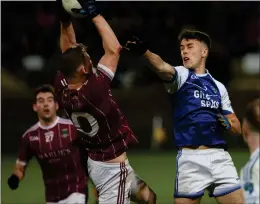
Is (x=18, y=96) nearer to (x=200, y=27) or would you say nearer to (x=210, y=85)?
(x=200, y=27)

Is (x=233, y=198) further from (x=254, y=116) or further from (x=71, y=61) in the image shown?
(x=71, y=61)

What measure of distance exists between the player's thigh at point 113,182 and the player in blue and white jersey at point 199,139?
19.8 inches

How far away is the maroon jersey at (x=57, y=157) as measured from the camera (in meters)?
7.85

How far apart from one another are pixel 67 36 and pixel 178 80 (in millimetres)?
1069

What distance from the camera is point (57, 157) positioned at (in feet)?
25.9

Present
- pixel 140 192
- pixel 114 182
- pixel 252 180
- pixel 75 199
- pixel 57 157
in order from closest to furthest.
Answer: pixel 252 180, pixel 114 182, pixel 140 192, pixel 75 199, pixel 57 157

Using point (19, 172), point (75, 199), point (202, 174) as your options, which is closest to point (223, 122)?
point (202, 174)

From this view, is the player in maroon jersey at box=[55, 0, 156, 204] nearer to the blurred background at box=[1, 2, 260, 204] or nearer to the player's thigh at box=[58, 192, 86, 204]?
the player's thigh at box=[58, 192, 86, 204]

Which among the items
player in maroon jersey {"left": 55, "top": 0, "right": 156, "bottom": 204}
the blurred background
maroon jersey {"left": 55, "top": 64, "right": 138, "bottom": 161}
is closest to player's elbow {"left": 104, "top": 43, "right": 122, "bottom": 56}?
player in maroon jersey {"left": 55, "top": 0, "right": 156, "bottom": 204}

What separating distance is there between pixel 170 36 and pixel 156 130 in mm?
2647

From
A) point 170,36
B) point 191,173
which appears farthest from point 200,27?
point 191,173

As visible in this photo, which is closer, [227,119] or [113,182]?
[113,182]

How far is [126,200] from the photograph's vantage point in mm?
6398

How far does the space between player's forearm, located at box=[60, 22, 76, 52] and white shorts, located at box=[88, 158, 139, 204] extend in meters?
1.09
